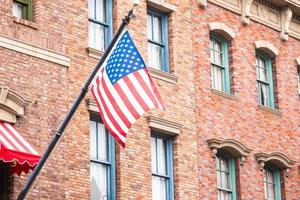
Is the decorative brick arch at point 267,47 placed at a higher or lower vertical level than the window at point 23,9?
higher

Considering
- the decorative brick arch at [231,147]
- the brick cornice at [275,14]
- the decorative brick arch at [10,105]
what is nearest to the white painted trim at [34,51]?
the decorative brick arch at [10,105]

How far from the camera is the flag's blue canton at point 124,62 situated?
19.8m

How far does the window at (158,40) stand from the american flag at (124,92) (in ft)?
22.5

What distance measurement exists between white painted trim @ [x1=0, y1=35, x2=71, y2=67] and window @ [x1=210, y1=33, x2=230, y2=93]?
6487mm

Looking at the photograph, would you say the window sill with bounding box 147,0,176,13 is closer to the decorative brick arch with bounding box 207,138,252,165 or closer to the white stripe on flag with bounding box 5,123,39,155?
the decorative brick arch with bounding box 207,138,252,165

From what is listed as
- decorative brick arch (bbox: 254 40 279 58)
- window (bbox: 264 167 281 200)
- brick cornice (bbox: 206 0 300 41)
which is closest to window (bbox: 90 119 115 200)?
window (bbox: 264 167 281 200)

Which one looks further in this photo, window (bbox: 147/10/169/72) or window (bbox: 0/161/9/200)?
window (bbox: 147/10/169/72)

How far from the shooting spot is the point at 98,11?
2564cm

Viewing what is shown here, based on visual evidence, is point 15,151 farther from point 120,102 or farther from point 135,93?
point 135,93

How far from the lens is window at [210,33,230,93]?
2906 cm

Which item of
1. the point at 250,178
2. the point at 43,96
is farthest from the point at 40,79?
the point at 250,178

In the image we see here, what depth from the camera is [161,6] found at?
27.4 m

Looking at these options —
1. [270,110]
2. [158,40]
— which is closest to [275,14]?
[270,110]

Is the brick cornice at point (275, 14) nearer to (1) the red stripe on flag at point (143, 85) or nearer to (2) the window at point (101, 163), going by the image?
(2) the window at point (101, 163)
